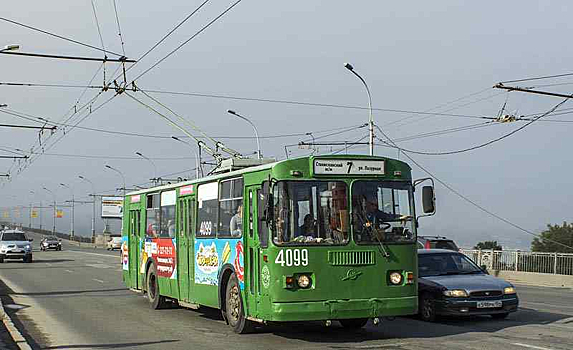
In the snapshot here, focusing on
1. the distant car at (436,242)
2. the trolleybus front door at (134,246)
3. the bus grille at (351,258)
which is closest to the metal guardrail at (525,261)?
the distant car at (436,242)

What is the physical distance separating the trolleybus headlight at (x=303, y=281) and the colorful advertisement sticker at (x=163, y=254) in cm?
585

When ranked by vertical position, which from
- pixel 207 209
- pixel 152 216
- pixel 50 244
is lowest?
pixel 50 244

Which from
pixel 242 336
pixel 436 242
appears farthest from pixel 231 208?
pixel 436 242

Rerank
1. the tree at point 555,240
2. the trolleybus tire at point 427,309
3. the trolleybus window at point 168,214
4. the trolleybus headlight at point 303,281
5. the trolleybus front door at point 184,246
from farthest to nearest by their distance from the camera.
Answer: the tree at point 555,240 < the trolleybus window at point 168,214 < the trolleybus front door at point 184,246 < the trolleybus tire at point 427,309 < the trolleybus headlight at point 303,281

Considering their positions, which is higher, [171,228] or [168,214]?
[168,214]

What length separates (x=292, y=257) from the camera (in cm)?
1241

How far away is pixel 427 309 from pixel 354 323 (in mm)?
1911

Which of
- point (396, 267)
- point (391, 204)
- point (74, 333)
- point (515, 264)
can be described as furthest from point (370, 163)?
point (515, 264)

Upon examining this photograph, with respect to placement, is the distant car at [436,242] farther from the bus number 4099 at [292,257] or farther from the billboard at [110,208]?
the billboard at [110,208]

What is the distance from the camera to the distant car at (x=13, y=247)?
4581 cm

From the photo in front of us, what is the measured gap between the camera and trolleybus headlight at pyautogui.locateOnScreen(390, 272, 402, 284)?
12898mm

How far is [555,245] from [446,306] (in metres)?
48.1

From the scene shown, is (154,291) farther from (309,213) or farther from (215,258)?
(309,213)

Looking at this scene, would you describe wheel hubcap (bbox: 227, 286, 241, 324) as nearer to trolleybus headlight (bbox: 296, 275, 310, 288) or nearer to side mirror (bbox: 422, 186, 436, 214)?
trolleybus headlight (bbox: 296, 275, 310, 288)
